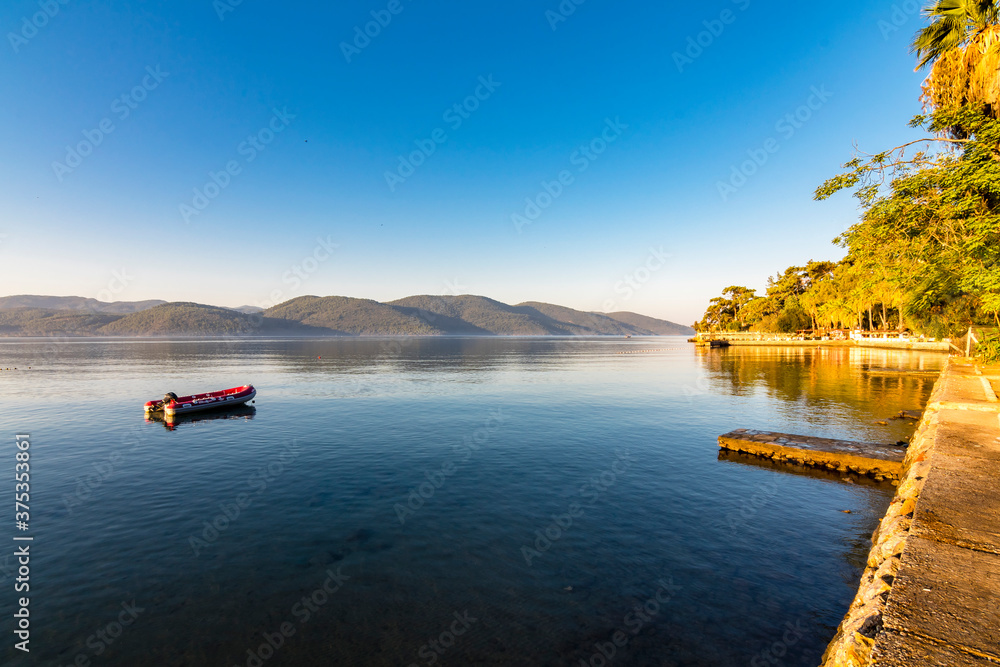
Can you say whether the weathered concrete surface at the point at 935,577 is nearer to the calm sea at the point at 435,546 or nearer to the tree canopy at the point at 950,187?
the calm sea at the point at 435,546

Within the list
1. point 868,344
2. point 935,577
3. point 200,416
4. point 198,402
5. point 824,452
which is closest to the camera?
point 935,577

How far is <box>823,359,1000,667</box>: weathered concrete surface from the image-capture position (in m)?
4.60

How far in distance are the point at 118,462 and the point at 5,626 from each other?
14.4 meters

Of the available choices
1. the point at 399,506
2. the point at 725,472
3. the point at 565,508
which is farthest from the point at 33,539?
the point at 725,472

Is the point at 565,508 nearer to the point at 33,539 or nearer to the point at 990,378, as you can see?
the point at 33,539

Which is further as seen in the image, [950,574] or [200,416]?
[200,416]

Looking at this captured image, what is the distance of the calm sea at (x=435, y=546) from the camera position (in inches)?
336

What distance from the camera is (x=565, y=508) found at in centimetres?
1467

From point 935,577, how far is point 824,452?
14355mm

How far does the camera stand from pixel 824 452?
1783cm

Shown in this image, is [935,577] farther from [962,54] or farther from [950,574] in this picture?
[962,54]

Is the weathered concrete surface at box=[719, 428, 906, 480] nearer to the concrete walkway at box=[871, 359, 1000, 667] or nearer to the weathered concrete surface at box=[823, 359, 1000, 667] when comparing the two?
the concrete walkway at box=[871, 359, 1000, 667]

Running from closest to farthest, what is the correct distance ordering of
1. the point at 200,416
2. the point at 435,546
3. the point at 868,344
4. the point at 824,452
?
the point at 435,546 < the point at 824,452 < the point at 200,416 < the point at 868,344

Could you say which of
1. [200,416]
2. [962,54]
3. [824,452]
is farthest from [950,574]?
[200,416]
